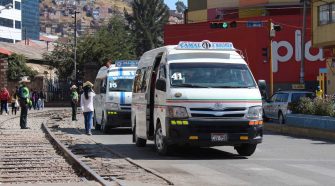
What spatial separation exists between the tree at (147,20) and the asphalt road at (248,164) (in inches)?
3977

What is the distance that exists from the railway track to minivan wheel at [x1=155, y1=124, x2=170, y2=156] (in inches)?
84.3

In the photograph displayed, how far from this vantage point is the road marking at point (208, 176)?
11352mm

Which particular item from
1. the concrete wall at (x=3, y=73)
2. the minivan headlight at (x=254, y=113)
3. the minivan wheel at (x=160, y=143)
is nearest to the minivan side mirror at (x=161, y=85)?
the minivan wheel at (x=160, y=143)

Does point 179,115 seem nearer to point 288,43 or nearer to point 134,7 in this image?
point 288,43

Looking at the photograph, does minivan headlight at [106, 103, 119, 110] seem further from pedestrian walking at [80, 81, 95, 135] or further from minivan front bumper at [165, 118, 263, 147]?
minivan front bumper at [165, 118, 263, 147]

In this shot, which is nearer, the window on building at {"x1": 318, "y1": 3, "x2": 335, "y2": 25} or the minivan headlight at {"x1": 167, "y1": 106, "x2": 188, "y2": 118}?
the minivan headlight at {"x1": 167, "y1": 106, "x2": 188, "y2": 118}

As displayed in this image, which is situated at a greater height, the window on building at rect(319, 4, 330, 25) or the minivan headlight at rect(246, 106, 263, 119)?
the window on building at rect(319, 4, 330, 25)

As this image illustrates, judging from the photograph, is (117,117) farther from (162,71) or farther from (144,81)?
(162,71)

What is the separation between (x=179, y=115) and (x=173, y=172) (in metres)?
2.40

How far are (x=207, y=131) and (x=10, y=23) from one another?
13190 centimetres

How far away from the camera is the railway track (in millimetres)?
11703

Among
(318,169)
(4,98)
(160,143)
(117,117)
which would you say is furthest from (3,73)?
(318,169)

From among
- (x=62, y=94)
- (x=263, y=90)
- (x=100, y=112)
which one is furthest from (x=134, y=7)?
(x=263, y=90)

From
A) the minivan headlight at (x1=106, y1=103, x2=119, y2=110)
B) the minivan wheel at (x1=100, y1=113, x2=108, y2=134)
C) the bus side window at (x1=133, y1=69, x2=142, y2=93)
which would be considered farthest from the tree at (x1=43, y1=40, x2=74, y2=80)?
the bus side window at (x1=133, y1=69, x2=142, y2=93)
